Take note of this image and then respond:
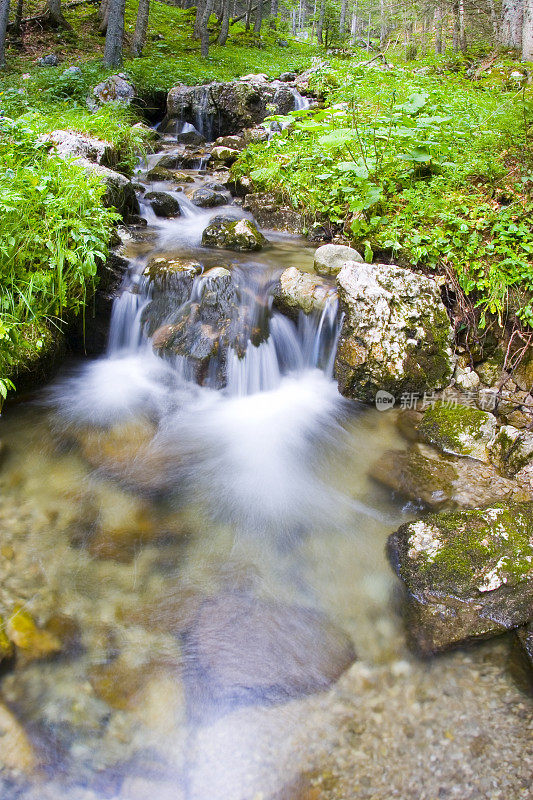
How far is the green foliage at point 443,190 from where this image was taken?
467 cm

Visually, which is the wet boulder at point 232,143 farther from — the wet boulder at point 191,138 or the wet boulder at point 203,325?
the wet boulder at point 203,325

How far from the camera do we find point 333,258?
576cm

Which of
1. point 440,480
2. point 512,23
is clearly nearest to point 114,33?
point 512,23

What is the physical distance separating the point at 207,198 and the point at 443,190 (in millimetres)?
4456

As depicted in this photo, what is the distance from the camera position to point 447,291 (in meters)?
4.99

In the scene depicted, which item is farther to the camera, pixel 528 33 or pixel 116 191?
pixel 528 33

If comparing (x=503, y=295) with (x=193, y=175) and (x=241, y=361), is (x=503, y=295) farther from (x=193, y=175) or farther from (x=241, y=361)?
(x=193, y=175)

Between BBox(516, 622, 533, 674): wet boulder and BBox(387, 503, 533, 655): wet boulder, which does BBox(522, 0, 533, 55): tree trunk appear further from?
BBox(516, 622, 533, 674): wet boulder

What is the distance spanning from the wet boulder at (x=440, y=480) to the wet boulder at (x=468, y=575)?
1.57 feet

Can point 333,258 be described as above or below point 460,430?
above

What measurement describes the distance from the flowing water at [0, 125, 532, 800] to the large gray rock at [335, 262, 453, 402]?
1.24 feet

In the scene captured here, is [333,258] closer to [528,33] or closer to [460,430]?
[460,430]

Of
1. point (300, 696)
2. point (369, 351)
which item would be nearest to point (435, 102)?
point (369, 351)

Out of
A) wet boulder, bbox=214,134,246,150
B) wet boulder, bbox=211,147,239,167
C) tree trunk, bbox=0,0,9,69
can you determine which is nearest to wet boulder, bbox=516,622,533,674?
wet boulder, bbox=211,147,239,167
